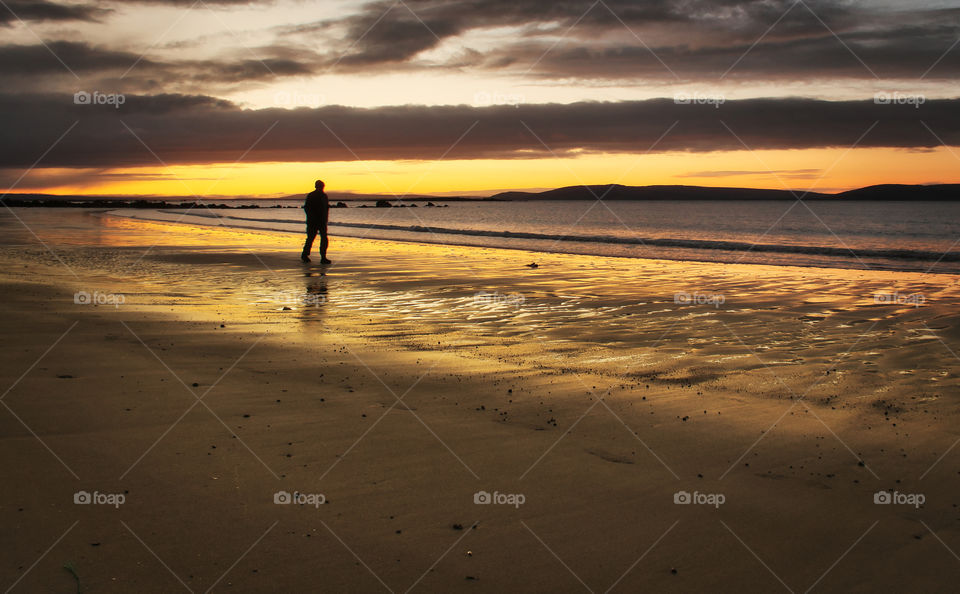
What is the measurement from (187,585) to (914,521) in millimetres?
3896

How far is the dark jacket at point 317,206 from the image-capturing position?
66.1 ft
